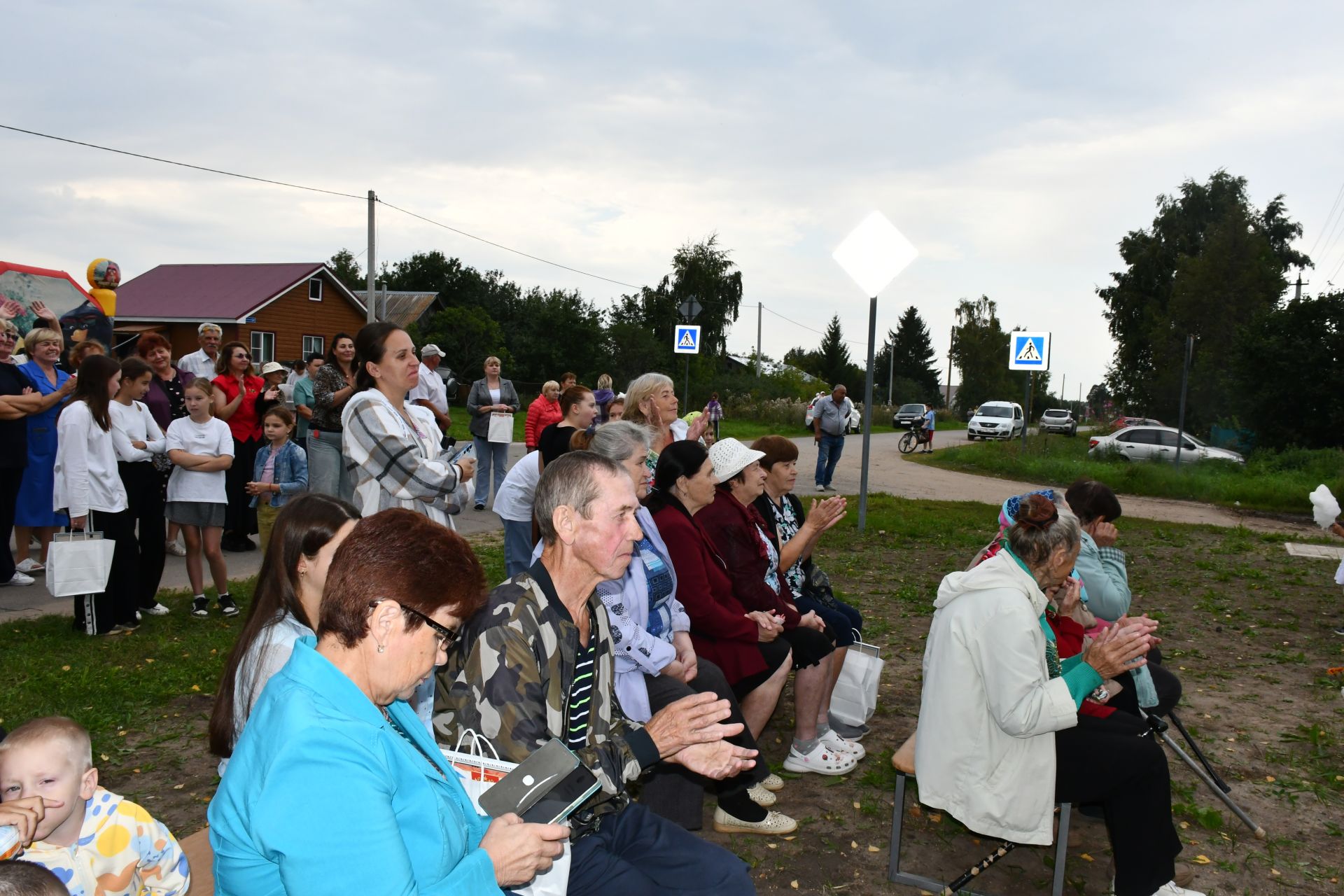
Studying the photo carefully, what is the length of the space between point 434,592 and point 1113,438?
26.9 metres

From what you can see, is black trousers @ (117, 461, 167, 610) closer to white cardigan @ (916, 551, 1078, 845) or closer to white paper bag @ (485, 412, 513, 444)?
white paper bag @ (485, 412, 513, 444)

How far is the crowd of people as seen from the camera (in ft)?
5.53

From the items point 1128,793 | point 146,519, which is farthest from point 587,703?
point 146,519

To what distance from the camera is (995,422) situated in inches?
1460

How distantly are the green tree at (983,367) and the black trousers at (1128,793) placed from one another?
68.3 metres

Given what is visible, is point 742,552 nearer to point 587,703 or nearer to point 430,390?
point 587,703

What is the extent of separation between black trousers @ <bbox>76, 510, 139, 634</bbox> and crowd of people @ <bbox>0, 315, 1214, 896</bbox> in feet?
0.07

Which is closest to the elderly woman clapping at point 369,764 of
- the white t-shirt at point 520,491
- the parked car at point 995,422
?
the white t-shirt at point 520,491

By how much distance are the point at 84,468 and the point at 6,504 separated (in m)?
1.82

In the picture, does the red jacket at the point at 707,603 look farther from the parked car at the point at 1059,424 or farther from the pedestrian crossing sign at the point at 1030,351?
the parked car at the point at 1059,424

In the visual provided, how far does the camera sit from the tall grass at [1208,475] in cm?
1672

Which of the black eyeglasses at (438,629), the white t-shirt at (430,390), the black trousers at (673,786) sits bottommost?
the black trousers at (673,786)

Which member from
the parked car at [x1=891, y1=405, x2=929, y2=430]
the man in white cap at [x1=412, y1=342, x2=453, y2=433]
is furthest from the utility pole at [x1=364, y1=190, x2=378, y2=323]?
the parked car at [x1=891, y1=405, x2=929, y2=430]

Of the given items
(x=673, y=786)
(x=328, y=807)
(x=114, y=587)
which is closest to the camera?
(x=328, y=807)
